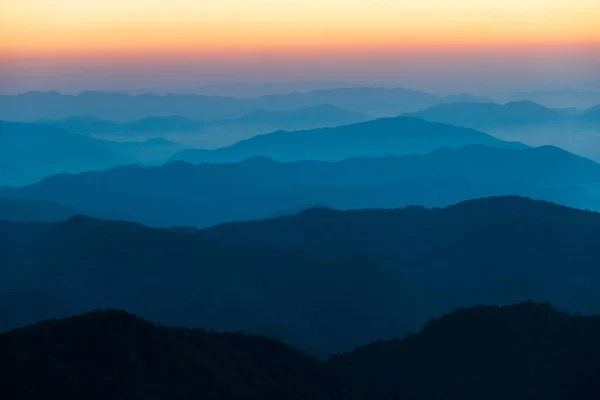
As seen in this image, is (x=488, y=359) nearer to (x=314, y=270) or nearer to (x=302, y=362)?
(x=302, y=362)

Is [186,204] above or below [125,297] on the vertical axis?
above

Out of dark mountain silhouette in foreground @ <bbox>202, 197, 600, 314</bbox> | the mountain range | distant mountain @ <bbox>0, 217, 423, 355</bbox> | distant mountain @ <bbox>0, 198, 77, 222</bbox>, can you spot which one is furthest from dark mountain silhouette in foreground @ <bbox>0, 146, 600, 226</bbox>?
distant mountain @ <bbox>0, 217, 423, 355</bbox>

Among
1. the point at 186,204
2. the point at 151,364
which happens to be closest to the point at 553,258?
the point at 151,364

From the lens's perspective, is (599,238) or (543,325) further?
(599,238)

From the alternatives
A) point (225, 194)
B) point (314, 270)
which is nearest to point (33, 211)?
point (225, 194)

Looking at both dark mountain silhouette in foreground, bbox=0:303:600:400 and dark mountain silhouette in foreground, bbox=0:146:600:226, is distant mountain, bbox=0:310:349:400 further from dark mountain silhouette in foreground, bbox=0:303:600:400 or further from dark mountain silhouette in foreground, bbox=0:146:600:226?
dark mountain silhouette in foreground, bbox=0:146:600:226

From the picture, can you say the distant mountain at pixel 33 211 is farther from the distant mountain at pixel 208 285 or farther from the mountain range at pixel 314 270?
the distant mountain at pixel 208 285

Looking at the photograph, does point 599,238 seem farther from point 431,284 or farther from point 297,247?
point 297,247
